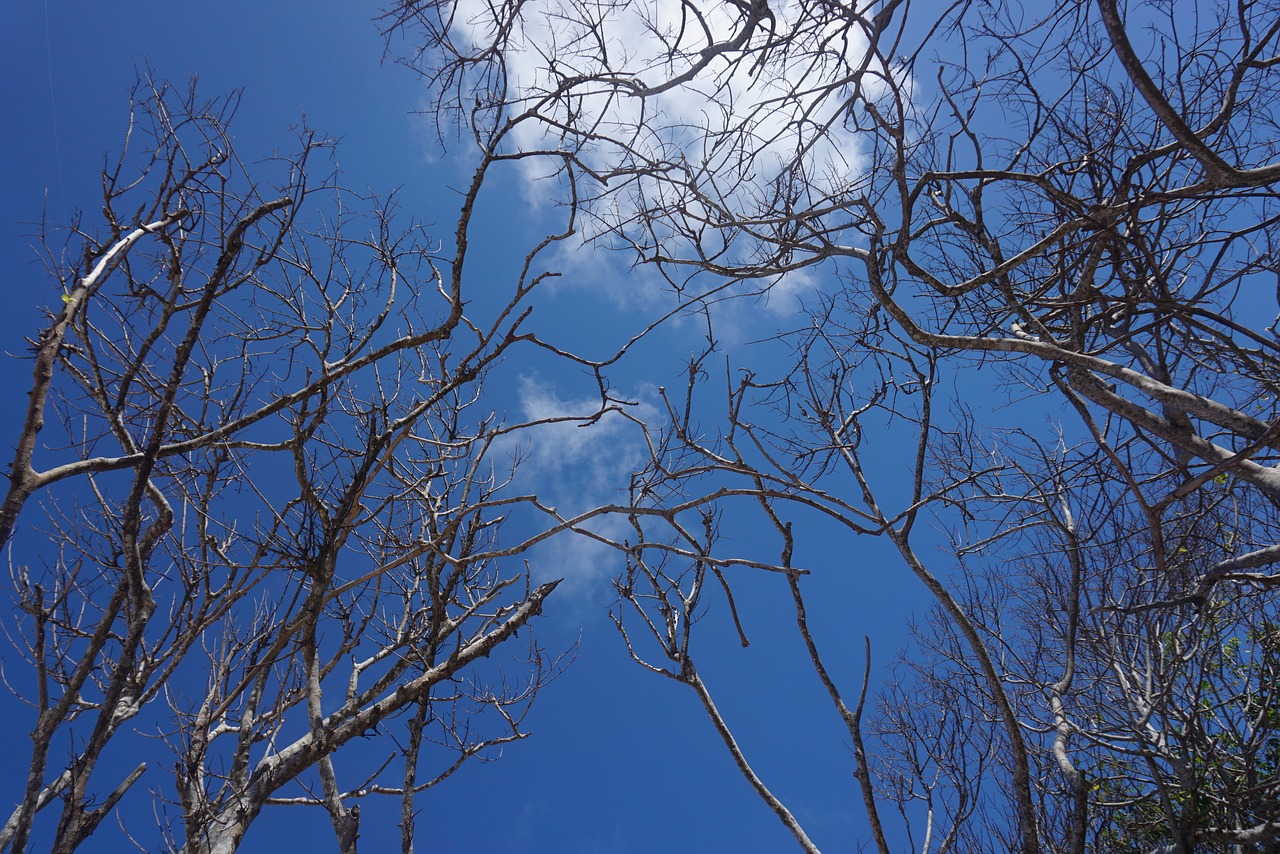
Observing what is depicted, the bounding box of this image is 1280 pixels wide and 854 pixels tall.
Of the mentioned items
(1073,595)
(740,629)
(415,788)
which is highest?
(1073,595)

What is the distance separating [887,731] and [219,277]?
317 inches

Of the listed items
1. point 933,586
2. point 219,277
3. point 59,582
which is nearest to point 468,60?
point 219,277

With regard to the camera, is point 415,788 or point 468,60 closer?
point 468,60

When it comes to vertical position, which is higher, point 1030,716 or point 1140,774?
point 1030,716

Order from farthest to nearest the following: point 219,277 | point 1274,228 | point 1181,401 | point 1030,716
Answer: point 1030,716
point 1274,228
point 1181,401
point 219,277

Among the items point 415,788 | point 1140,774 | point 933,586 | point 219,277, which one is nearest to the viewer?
point 219,277

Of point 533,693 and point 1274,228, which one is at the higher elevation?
point 1274,228

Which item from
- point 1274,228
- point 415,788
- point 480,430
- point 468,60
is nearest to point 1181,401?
point 1274,228

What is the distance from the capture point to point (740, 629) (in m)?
2.95

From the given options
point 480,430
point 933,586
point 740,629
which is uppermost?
point 480,430

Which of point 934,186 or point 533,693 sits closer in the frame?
point 934,186

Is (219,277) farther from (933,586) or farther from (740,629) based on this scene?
A: (933,586)

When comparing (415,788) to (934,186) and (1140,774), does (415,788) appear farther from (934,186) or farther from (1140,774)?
(1140,774)

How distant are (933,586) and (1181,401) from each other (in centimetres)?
260
